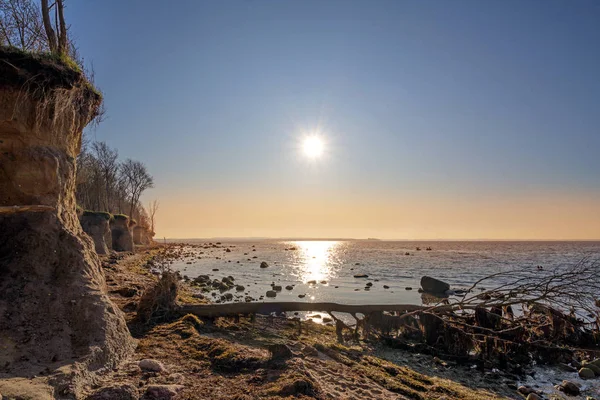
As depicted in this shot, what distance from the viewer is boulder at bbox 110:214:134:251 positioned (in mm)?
41812

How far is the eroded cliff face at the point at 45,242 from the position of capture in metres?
5.07

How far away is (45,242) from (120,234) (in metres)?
41.4

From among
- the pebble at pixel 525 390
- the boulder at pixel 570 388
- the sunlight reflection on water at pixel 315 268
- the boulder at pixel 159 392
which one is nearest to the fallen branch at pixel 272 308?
the pebble at pixel 525 390

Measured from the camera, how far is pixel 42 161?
660cm

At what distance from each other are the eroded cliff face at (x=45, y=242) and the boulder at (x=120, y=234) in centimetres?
3966

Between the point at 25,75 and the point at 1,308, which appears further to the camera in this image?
the point at 25,75

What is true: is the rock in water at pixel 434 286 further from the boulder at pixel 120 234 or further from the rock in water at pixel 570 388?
the boulder at pixel 120 234

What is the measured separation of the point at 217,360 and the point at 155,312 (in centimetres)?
405

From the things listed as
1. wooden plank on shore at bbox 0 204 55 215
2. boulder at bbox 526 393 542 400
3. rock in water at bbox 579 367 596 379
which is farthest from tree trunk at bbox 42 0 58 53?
rock in water at bbox 579 367 596 379

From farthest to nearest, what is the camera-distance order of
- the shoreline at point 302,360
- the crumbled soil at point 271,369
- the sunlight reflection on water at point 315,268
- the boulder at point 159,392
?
the sunlight reflection on water at point 315,268 < the shoreline at point 302,360 < the crumbled soil at point 271,369 < the boulder at point 159,392

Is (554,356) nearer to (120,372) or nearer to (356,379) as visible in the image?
(356,379)

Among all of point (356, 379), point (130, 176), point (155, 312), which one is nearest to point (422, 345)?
point (356, 379)

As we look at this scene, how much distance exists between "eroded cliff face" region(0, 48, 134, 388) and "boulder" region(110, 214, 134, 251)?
39.7 metres

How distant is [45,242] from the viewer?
6.19 m
